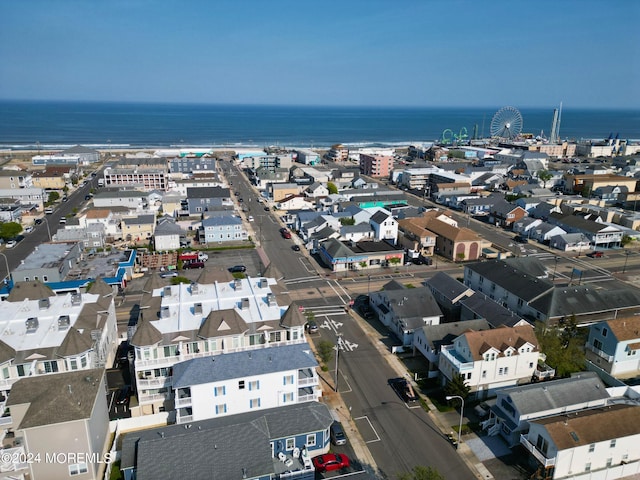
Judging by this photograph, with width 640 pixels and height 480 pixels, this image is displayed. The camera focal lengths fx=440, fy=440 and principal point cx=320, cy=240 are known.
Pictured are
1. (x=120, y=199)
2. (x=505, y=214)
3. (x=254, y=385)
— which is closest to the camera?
(x=254, y=385)

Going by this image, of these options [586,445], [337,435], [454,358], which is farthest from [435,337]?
[586,445]

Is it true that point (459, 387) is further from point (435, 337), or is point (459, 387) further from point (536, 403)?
point (435, 337)

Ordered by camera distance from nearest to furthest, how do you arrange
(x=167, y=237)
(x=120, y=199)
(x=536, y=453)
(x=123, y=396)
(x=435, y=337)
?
1. (x=536, y=453)
2. (x=123, y=396)
3. (x=435, y=337)
4. (x=167, y=237)
5. (x=120, y=199)

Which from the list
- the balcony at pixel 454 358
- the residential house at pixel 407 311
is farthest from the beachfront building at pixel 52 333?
the balcony at pixel 454 358

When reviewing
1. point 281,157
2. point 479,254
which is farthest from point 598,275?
point 281,157

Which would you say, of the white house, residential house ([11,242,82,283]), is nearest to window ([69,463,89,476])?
the white house

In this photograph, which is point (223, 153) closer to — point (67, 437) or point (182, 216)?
point (182, 216)
